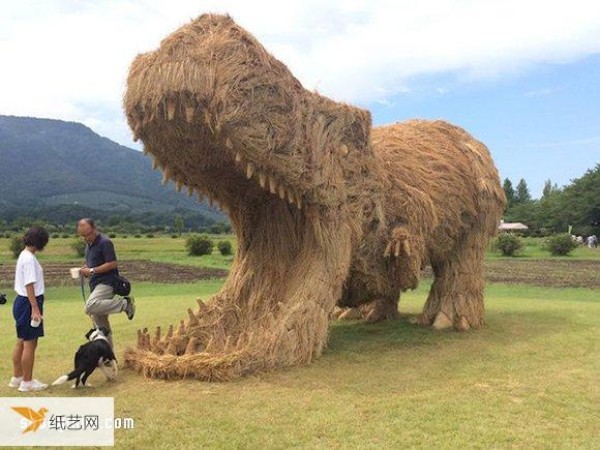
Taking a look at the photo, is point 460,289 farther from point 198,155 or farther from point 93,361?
point 93,361

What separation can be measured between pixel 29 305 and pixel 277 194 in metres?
2.27

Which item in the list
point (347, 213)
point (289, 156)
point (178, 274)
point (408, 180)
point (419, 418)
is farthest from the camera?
point (178, 274)

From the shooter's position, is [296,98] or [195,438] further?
[296,98]

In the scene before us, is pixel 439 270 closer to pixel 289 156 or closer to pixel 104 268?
pixel 289 156

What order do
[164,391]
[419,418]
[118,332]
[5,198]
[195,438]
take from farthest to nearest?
[5,198] → [118,332] → [164,391] → [419,418] → [195,438]

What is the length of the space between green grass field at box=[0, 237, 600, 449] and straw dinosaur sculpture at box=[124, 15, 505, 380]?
426 millimetres

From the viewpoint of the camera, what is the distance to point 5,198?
560 ft

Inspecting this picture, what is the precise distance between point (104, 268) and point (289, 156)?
1.89 meters

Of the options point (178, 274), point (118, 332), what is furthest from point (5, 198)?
point (118, 332)

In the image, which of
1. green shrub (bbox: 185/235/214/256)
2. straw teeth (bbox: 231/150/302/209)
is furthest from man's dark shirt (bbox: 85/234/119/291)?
green shrub (bbox: 185/235/214/256)

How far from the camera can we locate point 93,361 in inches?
189

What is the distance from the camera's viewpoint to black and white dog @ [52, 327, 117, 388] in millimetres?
4797

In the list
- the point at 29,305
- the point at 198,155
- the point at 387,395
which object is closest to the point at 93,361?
the point at 29,305

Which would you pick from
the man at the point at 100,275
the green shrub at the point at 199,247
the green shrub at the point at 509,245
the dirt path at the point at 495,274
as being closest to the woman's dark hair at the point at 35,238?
the man at the point at 100,275
